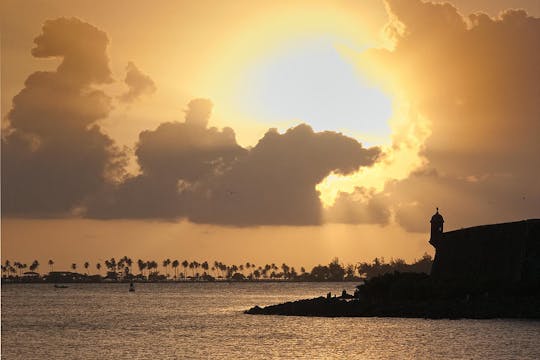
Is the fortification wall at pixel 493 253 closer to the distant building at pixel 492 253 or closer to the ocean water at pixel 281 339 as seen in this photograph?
the distant building at pixel 492 253

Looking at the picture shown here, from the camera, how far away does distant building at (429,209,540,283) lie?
78688 millimetres

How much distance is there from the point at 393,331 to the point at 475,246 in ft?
61.5

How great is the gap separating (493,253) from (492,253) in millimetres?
193

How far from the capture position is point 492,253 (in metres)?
84.7

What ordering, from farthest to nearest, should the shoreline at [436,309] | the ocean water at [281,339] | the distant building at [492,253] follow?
the distant building at [492,253], the shoreline at [436,309], the ocean water at [281,339]

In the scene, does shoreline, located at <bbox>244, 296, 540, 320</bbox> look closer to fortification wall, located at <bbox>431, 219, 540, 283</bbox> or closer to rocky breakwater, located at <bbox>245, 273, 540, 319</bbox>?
rocky breakwater, located at <bbox>245, 273, 540, 319</bbox>

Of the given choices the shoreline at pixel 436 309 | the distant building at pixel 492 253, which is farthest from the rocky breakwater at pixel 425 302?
the distant building at pixel 492 253

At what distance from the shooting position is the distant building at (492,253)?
78688mm

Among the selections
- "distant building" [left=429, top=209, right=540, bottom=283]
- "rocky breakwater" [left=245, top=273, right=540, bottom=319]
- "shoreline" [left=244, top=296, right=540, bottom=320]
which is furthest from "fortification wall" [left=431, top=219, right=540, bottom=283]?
"shoreline" [left=244, top=296, right=540, bottom=320]

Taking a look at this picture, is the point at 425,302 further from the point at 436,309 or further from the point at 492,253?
the point at 492,253

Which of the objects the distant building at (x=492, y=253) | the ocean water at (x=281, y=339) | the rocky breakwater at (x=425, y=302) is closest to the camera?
the ocean water at (x=281, y=339)

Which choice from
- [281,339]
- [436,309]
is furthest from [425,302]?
[281,339]

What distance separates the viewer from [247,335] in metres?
75.6

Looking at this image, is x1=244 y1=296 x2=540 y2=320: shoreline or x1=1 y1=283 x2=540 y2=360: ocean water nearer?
x1=1 y1=283 x2=540 y2=360: ocean water
